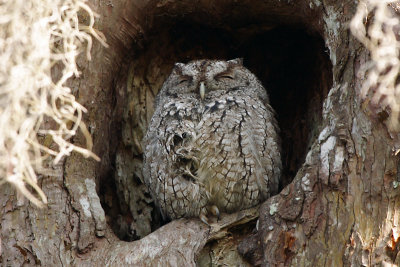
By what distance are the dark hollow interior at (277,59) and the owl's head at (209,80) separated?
34cm

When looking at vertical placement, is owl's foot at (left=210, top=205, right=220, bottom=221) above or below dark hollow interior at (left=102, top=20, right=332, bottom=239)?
below

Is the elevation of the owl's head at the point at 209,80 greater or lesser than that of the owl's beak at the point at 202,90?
greater

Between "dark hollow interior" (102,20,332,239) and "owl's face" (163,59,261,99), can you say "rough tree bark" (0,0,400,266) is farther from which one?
"owl's face" (163,59,261,99)

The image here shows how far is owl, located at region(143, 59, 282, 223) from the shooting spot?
119 inches

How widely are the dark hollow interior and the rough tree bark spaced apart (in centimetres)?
2

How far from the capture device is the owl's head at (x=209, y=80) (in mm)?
3309

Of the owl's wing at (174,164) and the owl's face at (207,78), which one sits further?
the owl's face at (207,78)

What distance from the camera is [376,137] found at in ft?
7.95

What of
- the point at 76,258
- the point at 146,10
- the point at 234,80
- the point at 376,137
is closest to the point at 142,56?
the point at 146,10

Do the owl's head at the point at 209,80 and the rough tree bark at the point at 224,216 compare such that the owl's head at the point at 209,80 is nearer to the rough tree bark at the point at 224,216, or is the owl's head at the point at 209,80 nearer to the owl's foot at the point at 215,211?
the rough tree bark at the point at 224,216

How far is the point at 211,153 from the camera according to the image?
3.03 metres

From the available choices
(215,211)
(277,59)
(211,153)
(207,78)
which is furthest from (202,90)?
(277,59)

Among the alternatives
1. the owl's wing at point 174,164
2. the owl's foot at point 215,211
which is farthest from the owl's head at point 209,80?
the owl's foot at point 215,211

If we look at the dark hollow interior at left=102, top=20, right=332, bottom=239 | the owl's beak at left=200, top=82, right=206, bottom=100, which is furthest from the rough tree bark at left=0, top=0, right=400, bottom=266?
the owl's beak at left=200, top=82, right=206, bottom=100
